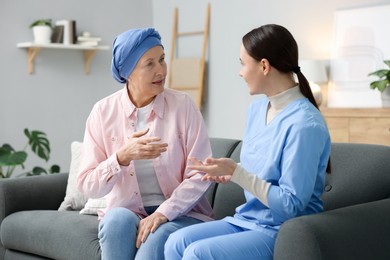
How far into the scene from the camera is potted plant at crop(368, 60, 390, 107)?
16.2 feet

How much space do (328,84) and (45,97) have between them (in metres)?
2.55

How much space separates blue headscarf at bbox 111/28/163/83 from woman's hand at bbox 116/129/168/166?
1.07 ft

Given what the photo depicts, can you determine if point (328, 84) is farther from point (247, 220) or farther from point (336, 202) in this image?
point (247, 220)

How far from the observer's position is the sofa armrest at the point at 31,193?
341 centimetres

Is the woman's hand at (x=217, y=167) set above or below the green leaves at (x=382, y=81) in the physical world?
below

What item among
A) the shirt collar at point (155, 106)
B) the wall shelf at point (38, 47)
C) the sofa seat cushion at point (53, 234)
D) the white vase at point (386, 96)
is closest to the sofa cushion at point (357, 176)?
the shirt collar at point (155, 106)

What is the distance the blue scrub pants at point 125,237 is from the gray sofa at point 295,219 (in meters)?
0.27

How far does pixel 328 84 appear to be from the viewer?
5637 mm

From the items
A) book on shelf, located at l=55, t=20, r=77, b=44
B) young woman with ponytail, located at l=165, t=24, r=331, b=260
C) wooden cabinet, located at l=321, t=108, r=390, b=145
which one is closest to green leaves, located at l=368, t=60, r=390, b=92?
wooden cabinet, located at l=321, t=108, r=390, b=145

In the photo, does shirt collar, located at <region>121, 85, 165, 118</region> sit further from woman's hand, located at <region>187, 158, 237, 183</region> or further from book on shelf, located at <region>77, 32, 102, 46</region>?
book on shelf, located at <region>77, 32, 102, 46</region>

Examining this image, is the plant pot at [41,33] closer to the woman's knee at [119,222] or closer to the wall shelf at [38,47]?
the wall shelf at [38,47]

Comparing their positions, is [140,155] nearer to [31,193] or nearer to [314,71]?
[31,193]

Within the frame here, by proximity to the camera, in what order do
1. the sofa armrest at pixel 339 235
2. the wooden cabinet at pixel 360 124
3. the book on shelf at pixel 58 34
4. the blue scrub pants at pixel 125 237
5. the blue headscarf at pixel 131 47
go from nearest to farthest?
the sofa armrest at pixel 339 235 < the blue scrub pants at pixel 125 237 < the blue headscarf at pixel 131 47 < the wooden cabinet at pixel 360 124 < the book on shelf at pixel 58 34

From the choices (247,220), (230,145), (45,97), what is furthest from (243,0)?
(247,220)
